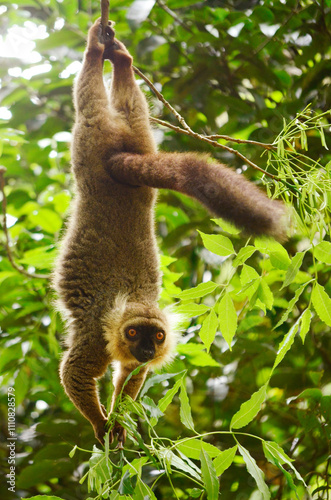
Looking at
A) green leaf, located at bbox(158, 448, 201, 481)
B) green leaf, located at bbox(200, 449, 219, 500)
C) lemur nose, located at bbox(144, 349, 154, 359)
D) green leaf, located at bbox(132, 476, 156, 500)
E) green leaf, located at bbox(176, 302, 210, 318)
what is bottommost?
lemur nose, located at bbox(144, 349, 154, 359)

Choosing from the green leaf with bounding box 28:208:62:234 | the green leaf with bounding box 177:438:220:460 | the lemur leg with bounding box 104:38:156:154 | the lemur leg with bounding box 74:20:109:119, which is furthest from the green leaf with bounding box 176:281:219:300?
the green leaf with bounding box 28:208:62:234

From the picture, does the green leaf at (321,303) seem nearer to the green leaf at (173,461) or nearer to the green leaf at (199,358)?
the green leaf at (173,461)

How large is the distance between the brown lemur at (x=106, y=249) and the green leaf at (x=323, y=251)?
0.37 meters

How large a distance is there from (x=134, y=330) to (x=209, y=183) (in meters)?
0.42

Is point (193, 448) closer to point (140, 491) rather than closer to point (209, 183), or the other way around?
point (140, 491)

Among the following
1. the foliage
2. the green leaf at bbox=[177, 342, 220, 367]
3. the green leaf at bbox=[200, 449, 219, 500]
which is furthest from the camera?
the foliage

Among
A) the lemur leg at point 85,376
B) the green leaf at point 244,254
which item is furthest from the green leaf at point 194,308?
the lemur leg at point 85,376

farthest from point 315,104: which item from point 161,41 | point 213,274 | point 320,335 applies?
point 320,335

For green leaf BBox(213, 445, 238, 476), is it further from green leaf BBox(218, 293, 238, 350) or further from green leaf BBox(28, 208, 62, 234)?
green leaf BBox(28, 208, 62, 234)

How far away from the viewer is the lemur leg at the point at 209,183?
2.81 feet

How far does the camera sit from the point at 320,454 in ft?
5.51

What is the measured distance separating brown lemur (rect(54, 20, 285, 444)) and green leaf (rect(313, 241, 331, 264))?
37 centimetres

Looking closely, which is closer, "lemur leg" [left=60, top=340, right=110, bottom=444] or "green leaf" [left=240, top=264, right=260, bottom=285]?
"green leaf" [left=240, top=264, right=260, bottom=285]

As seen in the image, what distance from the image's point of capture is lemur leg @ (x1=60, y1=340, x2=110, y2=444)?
1.26 m
